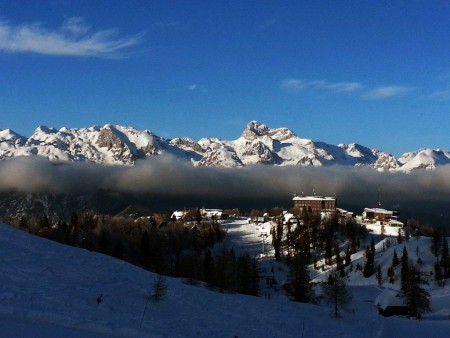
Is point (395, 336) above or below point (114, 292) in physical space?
below

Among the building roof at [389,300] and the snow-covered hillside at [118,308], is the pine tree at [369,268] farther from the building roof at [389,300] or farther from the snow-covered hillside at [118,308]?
the snow-covered hillside at [118,308]

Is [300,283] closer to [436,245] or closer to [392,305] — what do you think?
[392,305]

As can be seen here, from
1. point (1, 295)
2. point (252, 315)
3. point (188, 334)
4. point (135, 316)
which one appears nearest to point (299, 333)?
point (252, 315)

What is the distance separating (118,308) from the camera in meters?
31.8

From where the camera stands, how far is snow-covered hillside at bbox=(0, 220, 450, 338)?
86.3 ft

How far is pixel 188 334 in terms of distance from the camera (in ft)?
99.3

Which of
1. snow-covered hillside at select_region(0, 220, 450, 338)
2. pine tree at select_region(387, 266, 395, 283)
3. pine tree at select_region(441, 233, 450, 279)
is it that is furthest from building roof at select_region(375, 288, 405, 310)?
pine tree at select_region(441, 233, 450, 279)

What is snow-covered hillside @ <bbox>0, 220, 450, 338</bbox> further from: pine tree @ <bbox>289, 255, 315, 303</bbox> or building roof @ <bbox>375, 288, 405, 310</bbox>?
building roof @ <bbox>375, 288, 405, 310</bbox>

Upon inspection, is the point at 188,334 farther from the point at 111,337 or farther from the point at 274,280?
the point at 274,280

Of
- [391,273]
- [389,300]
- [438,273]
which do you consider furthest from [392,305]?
[391,273]

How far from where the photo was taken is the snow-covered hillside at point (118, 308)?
26.3 metres

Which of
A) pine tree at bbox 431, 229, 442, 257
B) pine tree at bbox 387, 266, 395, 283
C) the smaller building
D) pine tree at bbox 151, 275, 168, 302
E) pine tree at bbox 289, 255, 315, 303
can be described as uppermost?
pine tree at bbox 151, 275, 168, 302

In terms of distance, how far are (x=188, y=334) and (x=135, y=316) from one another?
368 cm

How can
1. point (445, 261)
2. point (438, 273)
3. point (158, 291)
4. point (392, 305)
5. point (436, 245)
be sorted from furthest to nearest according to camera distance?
1. point (436, 245)
2. point (445, 261)
3. point (438, 273)
4. point (392, 305)
5. point (158, 291)
